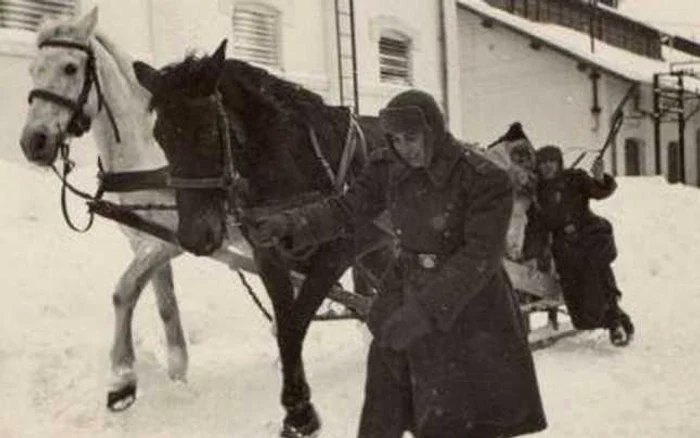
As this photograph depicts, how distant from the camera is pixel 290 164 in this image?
5.77m

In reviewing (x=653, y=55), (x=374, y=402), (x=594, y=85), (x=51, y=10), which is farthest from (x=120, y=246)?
(x=653, y=55)

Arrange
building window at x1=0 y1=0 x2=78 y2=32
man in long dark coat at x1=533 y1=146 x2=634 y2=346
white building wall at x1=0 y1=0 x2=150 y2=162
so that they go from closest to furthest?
man in long dark coat at x1=533 y1=146 x2=634 y2=346 < white building wall at x1=0 y1=0 x2=150 y2=162 < building window at x1=0 y1=0 x2=78 y2=32

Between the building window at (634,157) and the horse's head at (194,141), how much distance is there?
25.3m

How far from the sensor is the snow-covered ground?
6.20 m

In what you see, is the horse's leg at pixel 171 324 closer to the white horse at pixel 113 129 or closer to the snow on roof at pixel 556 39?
the white horse at pixel 113 129

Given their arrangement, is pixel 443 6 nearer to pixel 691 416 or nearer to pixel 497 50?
pixel 497 50

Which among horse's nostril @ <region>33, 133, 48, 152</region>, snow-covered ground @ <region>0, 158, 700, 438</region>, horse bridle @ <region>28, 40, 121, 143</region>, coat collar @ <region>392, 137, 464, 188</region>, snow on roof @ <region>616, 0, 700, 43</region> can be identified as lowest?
snow-covered ground @ <region>0, 158, 700, 438</region>

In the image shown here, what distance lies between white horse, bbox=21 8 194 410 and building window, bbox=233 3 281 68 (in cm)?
849

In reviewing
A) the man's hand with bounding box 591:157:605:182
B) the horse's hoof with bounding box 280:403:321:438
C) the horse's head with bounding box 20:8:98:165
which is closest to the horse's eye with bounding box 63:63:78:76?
the horse's head with bounding box 20:8:98:165

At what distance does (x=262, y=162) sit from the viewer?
18.9 ft

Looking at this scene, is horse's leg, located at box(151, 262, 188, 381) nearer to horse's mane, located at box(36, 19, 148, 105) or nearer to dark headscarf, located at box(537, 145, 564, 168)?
horse's mane, located at box(36, 19, 148, 105)

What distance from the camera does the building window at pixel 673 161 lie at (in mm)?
31609

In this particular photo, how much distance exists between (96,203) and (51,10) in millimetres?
6770

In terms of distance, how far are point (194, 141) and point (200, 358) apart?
141 inches
